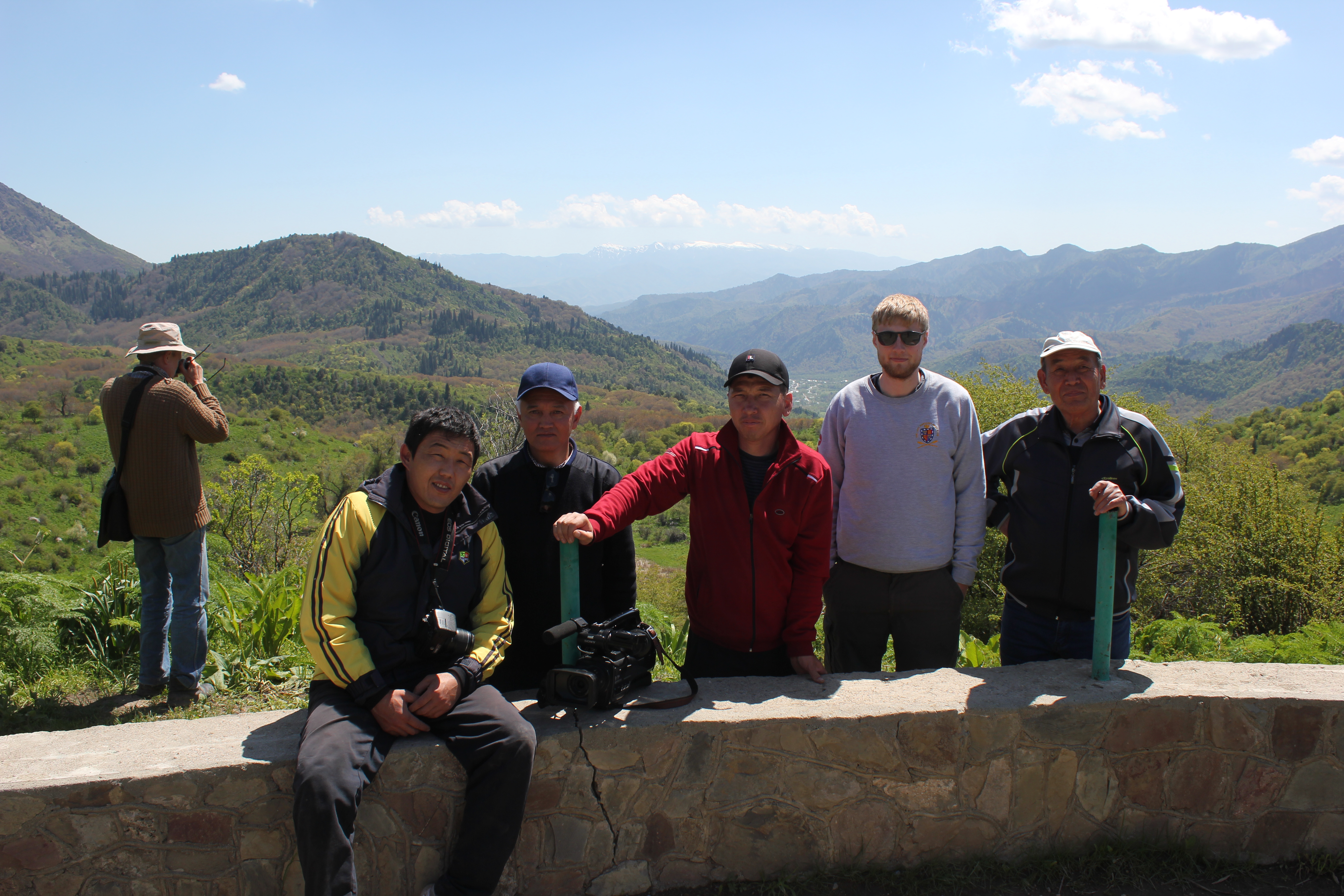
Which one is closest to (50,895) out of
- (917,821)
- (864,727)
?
(864,727)

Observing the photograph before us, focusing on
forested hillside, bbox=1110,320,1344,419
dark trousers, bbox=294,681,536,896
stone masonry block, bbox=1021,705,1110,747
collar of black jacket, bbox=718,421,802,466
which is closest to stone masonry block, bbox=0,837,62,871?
dark trousers, bbox=294,681,536,896

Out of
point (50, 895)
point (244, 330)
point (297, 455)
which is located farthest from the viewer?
point (244, 330)

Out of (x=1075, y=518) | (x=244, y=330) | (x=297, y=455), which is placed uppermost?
(x=244, y=330)

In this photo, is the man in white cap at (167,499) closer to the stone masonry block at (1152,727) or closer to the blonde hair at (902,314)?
the blonde hair at (902,314)

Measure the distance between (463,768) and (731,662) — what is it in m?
1.07

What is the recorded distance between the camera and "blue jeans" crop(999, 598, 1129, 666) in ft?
10.3

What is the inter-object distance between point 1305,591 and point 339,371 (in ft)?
283

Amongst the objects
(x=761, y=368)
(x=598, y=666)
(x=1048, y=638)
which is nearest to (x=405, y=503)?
(x=598, y=666)

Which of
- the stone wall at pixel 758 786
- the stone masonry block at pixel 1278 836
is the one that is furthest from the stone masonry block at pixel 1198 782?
the stone masonry block at pixel 1278 836

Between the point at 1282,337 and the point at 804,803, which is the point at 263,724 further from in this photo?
the point at 1282,337

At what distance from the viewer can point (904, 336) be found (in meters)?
2.99

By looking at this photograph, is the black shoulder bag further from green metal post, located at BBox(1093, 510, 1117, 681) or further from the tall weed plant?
green metal post, located at BBox(1093, 510, 1117, 681)

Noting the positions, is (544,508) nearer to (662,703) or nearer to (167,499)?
(662,703)

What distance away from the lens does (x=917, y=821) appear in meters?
2.79
